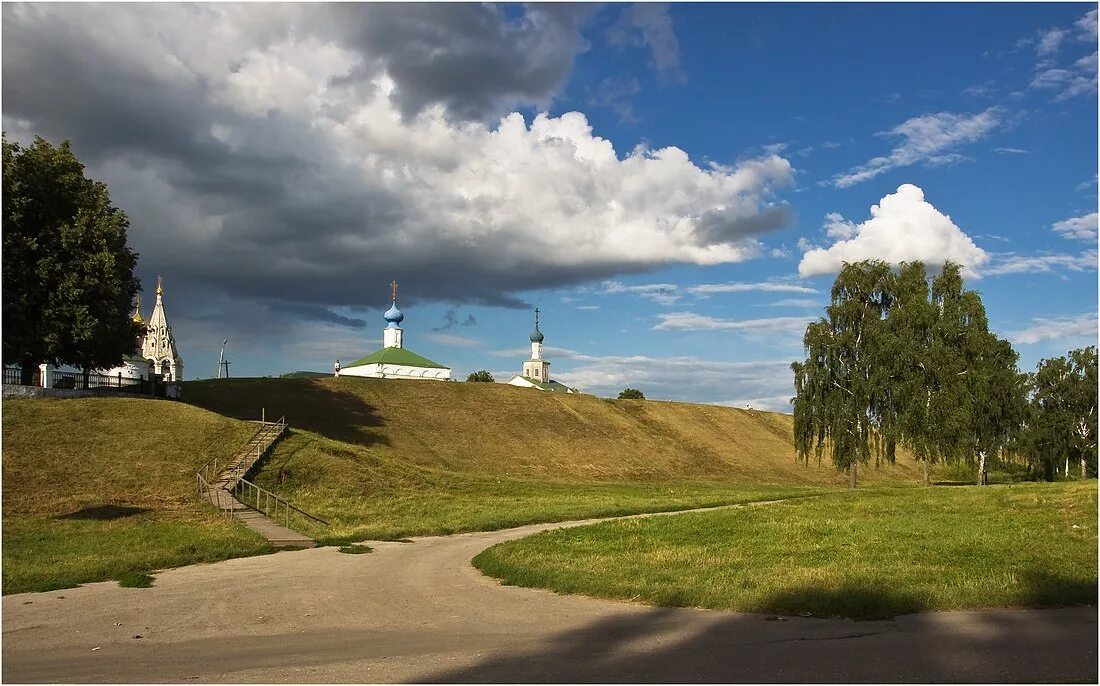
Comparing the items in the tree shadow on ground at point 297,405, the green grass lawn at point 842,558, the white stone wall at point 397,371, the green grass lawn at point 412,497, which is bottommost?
the green grass lawn at point 412,497

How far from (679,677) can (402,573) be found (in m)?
11.5

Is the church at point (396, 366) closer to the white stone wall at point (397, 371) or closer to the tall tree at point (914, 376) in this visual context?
the white stone wall at point (397, 371)

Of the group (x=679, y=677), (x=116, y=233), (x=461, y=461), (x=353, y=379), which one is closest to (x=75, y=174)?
(x=116, y=233)

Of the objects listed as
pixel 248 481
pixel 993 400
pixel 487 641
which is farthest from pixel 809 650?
pixel 993 400

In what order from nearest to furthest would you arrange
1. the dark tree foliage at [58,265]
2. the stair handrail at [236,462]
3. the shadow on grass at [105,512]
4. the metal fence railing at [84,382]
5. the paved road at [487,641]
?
the paved road at [487,641] → the shadow on grass at [105,512] → the stair handrail at [236,462] → the dark tree foliage at [58,265] → the metal fence railing at [84,382]

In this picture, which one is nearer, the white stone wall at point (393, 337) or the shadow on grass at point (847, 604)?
the shadow on grass at point (847, 604)

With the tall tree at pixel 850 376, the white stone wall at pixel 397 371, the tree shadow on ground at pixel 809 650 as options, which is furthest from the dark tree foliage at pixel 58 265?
the white stone wall at pixel 397 371

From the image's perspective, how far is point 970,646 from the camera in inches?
397

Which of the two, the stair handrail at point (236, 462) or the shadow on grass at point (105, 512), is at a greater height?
the stair handrail at point (236, 462)

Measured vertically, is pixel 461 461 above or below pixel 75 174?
below

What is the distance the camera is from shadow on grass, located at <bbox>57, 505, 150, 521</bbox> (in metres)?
28.3

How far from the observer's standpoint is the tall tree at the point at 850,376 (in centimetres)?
5134

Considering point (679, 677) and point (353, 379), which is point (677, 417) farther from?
point (679, 677)

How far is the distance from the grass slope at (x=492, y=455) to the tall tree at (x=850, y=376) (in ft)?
14.5
